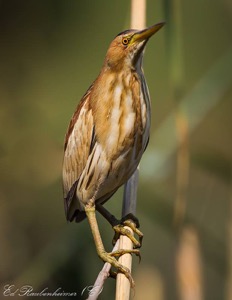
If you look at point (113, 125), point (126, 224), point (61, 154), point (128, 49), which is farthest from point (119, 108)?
point (61, 154)

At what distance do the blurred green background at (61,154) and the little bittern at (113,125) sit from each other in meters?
0.19

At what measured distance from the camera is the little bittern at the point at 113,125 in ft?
6.05

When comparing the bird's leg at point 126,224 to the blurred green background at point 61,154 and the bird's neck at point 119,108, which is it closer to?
the blurred green background at point 61,154

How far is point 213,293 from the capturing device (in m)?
2.45

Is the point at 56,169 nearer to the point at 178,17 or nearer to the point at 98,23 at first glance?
the point at 98,23

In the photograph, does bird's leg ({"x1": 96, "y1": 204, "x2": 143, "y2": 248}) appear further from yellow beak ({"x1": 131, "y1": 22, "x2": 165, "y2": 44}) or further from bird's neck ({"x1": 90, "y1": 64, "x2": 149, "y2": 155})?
yellow beak ({"x1": 131, "y1": 22, "x2": 165, "y2": 44})

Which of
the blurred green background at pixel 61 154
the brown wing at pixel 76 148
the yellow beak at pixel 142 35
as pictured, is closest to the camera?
the yellow beak at pixel 142 35

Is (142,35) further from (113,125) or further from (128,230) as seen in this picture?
(128,230)

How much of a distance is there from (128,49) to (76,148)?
33 cm

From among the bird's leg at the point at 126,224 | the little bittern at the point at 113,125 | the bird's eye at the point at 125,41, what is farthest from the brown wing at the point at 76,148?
the bird's eye at the point at 125,41

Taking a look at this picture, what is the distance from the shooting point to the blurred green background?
2152mm

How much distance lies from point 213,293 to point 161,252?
231 millimetres

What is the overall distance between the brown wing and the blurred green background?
0.53 feet

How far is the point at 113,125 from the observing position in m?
1.88
